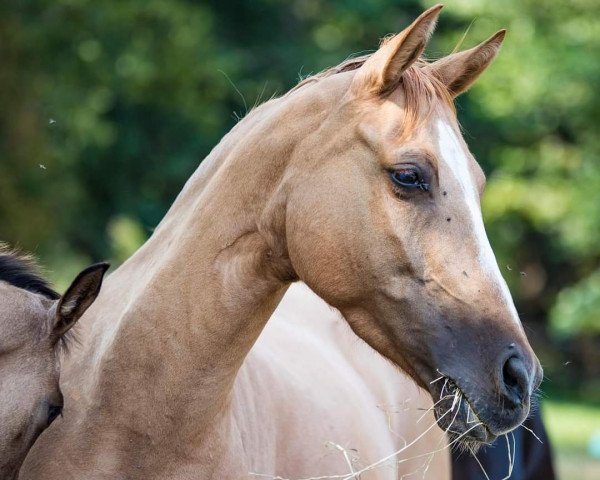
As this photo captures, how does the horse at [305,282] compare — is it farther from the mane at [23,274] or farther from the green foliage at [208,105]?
the green foliage at [208,105]

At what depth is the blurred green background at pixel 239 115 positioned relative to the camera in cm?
1566

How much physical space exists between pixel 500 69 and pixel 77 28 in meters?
7.34

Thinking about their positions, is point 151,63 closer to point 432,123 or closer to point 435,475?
point 435,475

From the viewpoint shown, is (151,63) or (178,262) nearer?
(178,262)

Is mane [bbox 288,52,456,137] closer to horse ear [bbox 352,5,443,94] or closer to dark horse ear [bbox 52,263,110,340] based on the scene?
horse ear [bbox 352,5,443,94]

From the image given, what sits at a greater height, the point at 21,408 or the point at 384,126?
the point at 384,126

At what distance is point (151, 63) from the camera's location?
65.4ft

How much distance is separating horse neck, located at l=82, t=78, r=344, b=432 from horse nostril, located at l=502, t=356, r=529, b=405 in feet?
2.62

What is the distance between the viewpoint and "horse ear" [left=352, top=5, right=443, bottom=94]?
10.2ft

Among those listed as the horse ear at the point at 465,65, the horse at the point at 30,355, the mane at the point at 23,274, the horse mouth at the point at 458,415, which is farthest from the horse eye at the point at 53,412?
the horse ear at the point at 465,65

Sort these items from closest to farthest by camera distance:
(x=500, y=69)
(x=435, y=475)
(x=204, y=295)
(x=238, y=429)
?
1. (x=204, y=295)
2. (x=238, y=429)
3. (x=435, y=475)
4. (x=500, y=69)

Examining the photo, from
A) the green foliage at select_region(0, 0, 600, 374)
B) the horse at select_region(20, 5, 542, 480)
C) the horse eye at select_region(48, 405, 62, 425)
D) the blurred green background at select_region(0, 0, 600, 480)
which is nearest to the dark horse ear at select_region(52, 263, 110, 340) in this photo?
the horse at select_region(20, 5, 542, 480)

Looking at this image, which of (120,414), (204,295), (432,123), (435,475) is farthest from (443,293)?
(435,475)

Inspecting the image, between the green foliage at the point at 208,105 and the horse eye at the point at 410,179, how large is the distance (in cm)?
1061
